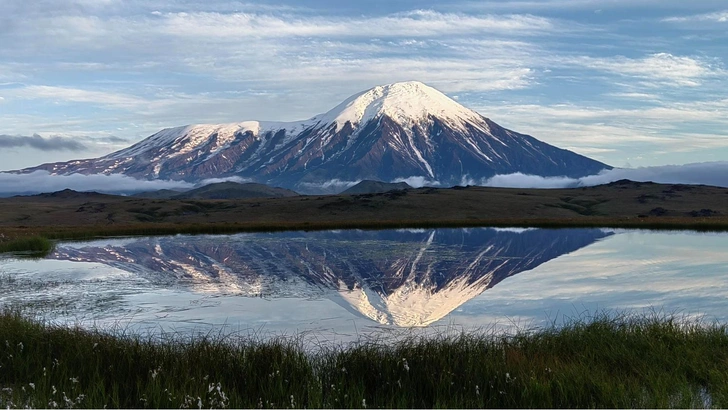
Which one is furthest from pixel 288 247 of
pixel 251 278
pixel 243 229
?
pixel 243 229

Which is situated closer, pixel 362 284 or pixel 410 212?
pixel 362 284

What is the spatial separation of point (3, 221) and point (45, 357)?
91.4 metres

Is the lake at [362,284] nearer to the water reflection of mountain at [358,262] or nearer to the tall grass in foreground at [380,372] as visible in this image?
the water reflection of mountain at [358,262]

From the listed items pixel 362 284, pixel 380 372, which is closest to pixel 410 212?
pixel 362 284

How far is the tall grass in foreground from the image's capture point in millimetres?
10391

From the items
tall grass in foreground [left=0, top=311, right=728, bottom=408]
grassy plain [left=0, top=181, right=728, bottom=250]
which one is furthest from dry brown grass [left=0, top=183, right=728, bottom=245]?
tall grass in foreground [left=0, top=311, right=728, bottom=408]

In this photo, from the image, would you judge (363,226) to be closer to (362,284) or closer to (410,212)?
(410,212)

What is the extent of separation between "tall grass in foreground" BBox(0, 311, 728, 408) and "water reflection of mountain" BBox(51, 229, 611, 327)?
6.33 meters

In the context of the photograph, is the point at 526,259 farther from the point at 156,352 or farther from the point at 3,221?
the point at 3,221

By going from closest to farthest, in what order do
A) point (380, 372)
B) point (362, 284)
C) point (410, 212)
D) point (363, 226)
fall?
1. point (380, 372)
2. point (362, 284)
3. point (363, 226)
4. point (410, 212)

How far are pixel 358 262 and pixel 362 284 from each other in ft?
26.8

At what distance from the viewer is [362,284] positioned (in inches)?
1088

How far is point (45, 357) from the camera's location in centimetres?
1312

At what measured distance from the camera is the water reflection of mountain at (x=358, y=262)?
24.6 m
